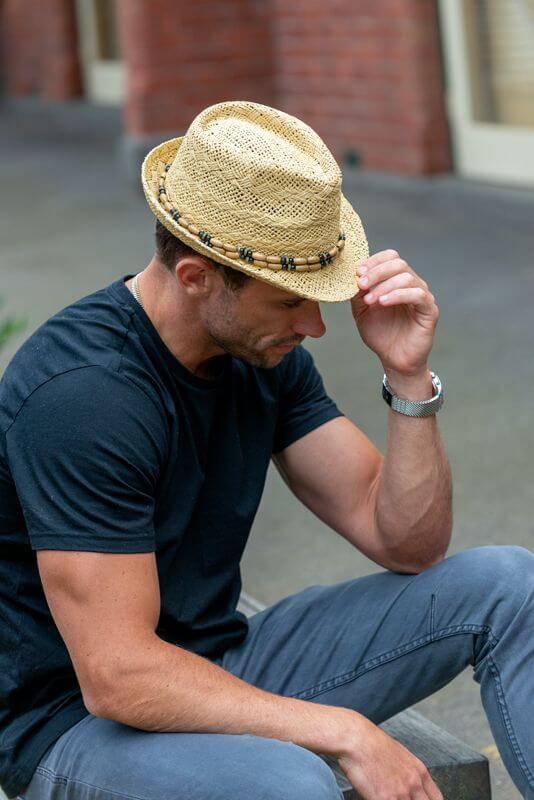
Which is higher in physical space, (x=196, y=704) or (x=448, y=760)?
(x=196, y=704)

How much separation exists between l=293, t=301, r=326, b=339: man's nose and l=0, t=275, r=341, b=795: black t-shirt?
201 millimetres

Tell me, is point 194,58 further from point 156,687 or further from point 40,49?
point 156,687

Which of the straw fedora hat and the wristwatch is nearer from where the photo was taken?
the straw fedora hat

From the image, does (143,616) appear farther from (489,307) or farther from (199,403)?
(489,307)

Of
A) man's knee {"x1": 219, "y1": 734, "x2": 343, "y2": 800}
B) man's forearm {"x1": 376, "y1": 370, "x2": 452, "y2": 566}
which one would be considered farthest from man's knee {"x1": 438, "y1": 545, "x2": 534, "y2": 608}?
man's knee {"x1": 219, "y1": 734, "x2": 343, "y2": 800}

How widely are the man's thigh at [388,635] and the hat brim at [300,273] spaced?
601 millimetres

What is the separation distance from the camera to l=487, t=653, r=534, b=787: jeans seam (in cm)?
246

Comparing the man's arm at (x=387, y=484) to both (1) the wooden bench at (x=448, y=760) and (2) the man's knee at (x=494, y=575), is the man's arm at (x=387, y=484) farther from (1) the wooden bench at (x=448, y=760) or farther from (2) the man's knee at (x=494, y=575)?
(1) the wooden bench at (x=448, y=760)

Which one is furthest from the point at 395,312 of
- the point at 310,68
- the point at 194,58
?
the point at 194,58

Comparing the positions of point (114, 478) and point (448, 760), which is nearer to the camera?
point (114, 478)

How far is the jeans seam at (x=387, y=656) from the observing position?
2.59 metres

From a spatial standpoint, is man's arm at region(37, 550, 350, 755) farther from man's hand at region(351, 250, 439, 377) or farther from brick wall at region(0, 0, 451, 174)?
brick wall at region(0, 0, 451, 174)

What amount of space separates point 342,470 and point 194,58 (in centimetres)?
738

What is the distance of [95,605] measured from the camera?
2.28 m
